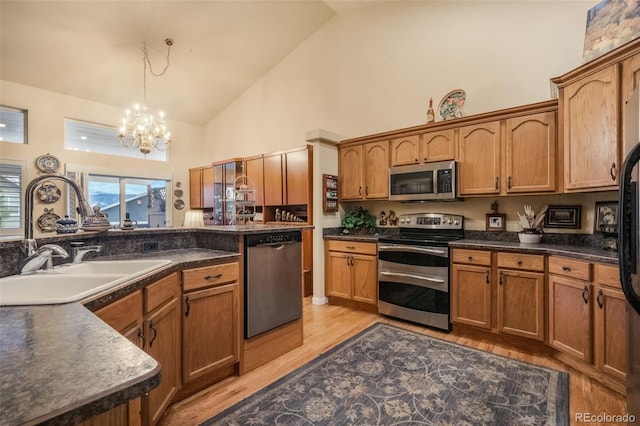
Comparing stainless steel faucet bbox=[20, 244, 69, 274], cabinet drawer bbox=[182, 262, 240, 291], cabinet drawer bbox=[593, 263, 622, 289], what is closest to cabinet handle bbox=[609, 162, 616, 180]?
cabinet drawer bbox=[593, 263, 622, 289]

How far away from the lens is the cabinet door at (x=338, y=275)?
3783 millimetres

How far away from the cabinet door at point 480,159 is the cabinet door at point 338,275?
5.35ft

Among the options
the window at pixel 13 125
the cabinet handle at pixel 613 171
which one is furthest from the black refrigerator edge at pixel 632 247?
the window at pixel 13 125

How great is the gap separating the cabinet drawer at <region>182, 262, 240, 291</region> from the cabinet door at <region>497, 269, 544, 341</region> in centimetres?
236

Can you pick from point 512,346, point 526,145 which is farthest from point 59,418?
point 526,145

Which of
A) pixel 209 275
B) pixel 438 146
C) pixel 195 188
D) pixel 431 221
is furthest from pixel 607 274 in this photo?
pixel 195 188

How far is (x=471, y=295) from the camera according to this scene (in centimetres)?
286

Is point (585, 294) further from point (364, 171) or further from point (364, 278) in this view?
point (364, 171)

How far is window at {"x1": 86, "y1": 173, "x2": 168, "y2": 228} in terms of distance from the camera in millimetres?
5449

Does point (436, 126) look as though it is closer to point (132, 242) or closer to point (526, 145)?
point (526, 145)

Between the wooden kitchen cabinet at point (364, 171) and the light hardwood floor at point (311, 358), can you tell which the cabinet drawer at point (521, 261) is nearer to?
the light hardwood floor at point (311, 358)

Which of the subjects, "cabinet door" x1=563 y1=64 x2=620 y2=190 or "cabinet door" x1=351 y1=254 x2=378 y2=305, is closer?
Answer: "cabinet door" x1=563 y1=64 x2=620 y2=190

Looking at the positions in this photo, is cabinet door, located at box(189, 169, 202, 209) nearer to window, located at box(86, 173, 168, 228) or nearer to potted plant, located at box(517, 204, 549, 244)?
window, located at box(86, 173, 168, 228)

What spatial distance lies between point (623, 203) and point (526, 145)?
1.89 m
